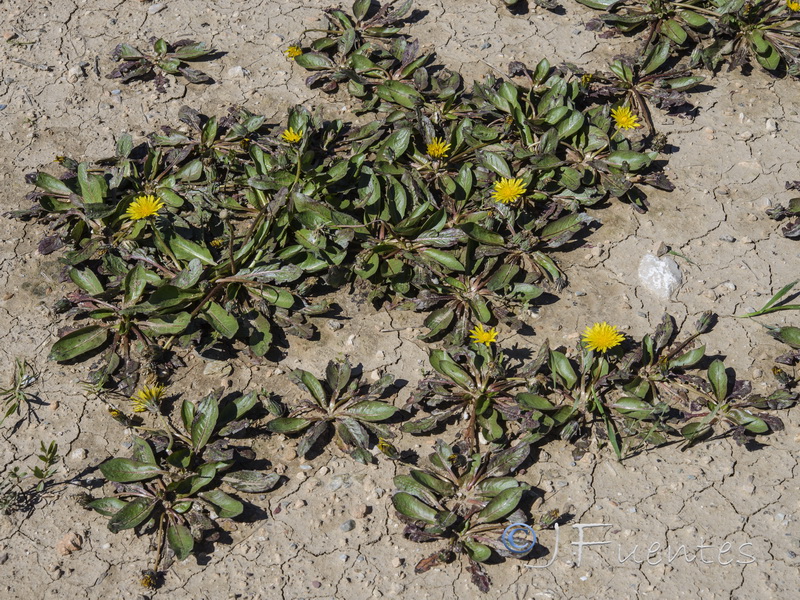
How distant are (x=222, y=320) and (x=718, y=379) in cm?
247

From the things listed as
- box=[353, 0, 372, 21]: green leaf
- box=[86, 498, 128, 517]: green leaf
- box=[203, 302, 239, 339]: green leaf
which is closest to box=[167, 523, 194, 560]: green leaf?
box=[86, 498, 128, 517]: green leaf

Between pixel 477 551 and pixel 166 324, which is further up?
pixel 166 324

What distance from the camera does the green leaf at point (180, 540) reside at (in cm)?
325

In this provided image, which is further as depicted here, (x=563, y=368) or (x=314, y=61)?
(x=314, y=61)

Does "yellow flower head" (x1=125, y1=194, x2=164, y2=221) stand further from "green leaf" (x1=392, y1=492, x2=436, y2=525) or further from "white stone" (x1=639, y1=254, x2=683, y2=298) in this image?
"white stone" (x1=639, y1=254, x2=683, y2=298)

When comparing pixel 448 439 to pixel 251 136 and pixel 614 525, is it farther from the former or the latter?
pixel 251 136

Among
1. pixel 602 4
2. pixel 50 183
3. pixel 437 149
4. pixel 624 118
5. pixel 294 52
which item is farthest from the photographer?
pixel 602 4

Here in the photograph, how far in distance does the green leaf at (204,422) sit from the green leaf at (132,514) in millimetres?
318

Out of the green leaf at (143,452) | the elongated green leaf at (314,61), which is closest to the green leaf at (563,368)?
the green leaf at (143,452)

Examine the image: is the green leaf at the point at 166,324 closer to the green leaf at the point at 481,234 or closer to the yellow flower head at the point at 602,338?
the green leaf at the point at 481,234

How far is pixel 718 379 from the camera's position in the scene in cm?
371

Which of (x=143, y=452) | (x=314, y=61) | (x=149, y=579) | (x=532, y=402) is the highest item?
(x=314, y=61)

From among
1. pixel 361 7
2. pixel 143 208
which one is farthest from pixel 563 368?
pixel 361 7

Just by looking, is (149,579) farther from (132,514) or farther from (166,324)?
(166,324)
